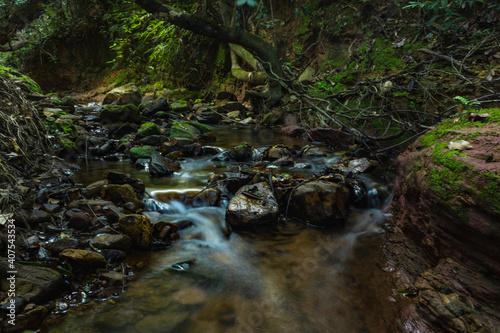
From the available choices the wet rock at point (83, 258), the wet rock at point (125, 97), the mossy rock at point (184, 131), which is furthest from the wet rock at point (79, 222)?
the wet rock at point (125, 97)

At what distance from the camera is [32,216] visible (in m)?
2.48

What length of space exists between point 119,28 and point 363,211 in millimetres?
14599

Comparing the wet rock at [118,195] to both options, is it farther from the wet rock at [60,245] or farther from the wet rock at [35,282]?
the wet rock at [35,282]

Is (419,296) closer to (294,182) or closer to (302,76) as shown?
(294,182)

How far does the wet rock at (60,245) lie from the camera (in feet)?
7.24

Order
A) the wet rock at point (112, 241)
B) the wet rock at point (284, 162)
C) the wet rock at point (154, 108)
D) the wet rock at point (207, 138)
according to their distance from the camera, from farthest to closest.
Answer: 1. the wet rock at point (154, 108)
2. the wet rock at point (207, 138)
3. the wet rock at point (284, 162)
4. the wet rock at point (112, 241)

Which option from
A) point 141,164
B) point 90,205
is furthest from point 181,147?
point 90,205

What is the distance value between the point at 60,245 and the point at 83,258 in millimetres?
301

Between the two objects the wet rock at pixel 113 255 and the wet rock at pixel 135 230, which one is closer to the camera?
the wet rock at pixel 113 255

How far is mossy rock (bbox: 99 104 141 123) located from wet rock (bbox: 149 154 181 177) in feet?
10.5

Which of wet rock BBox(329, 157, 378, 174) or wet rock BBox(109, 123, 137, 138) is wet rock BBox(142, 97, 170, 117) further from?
wet rock BBox(329, 157, 378, 174)

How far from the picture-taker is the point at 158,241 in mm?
2680

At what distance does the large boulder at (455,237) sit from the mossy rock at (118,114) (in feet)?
22.2

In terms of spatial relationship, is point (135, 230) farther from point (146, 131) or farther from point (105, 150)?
point (146, 131)
